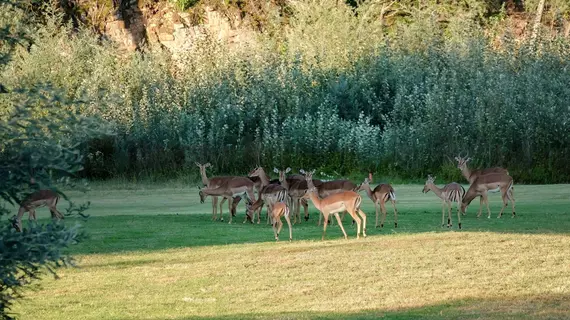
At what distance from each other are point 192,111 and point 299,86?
13.1 ft

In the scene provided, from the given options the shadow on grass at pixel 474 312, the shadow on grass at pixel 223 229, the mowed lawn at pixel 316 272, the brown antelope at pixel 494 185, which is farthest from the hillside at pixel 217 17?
the shadow on grass at pixel 474 312

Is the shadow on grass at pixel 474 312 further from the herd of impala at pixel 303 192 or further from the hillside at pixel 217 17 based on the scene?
the hillside at pixel 217 17

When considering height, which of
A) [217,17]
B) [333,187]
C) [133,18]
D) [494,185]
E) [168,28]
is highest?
[133,18]

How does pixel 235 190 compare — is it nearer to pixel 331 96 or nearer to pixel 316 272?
pixel 316 272

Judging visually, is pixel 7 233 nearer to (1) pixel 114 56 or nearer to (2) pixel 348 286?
(2) pixel 348 286

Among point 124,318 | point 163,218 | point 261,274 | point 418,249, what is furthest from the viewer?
point 163,218

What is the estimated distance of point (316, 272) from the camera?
597 inches

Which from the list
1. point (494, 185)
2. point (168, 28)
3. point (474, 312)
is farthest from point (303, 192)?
point (168, 28)

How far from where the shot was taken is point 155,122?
1431 inches

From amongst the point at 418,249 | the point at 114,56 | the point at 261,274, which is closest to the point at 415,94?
the point at 114,56

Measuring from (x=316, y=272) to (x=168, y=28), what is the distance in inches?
1161

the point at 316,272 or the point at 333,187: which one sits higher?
the point at 333,187

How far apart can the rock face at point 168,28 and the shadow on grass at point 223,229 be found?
1936cm

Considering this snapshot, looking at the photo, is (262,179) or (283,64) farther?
(283,64)
